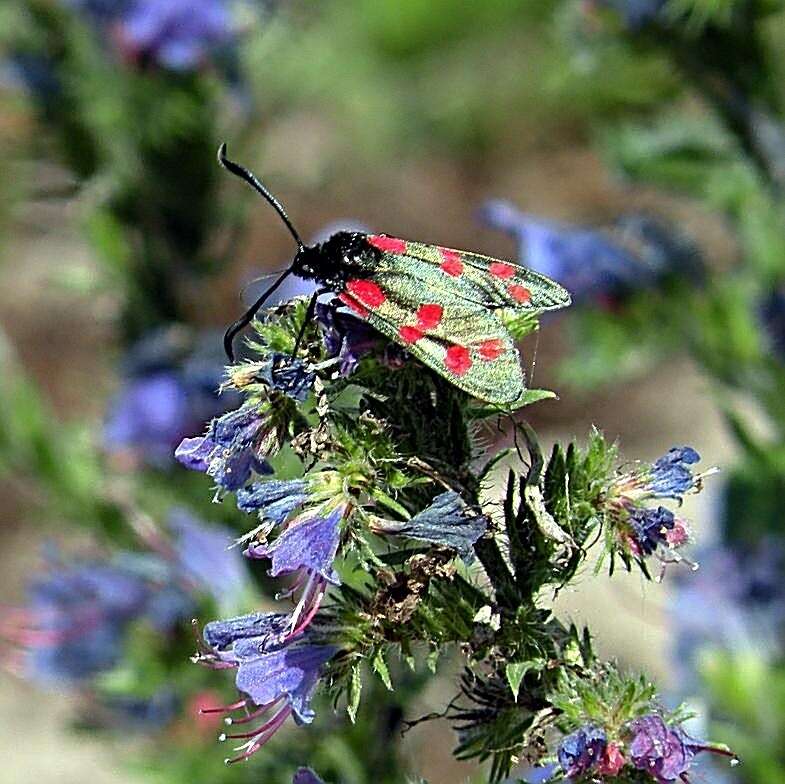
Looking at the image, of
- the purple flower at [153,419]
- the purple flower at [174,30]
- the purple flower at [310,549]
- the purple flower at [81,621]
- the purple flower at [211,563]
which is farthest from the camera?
the purple flower at [153,419]

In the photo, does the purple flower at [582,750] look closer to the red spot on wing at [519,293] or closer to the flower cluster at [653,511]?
the flower cluster at [653,511]

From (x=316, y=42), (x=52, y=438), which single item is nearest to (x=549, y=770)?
(x=52, y=438)

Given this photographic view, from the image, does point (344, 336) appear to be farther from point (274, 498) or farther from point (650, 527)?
point (650, 527)

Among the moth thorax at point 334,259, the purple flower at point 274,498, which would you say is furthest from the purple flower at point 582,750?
the moth thorax at point 334,259

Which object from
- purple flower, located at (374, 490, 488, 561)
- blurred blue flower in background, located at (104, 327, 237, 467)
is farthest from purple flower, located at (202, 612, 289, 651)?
blurred blue flower in background, located at (104, 327, 237, 467)

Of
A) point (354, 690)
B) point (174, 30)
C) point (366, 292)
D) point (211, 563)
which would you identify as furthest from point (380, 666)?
point (174, 30)
